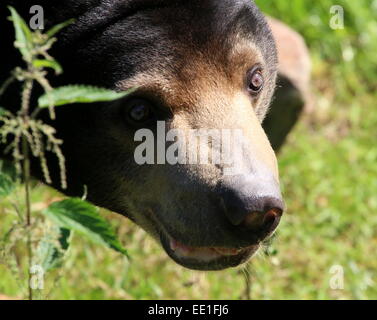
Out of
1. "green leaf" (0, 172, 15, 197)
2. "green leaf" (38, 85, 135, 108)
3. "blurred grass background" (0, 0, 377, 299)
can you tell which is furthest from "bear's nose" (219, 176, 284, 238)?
"green leaf" (0, 172, 15, 197)

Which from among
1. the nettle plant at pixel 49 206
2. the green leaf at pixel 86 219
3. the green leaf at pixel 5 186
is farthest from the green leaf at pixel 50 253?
the green leaf at pixel 5 186

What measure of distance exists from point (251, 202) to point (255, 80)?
944 millimetres

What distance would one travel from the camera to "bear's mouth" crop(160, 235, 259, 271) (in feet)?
12.9

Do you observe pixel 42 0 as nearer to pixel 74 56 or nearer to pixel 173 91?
pixel 74 56

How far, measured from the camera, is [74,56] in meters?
4.02

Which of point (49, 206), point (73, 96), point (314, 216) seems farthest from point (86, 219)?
point (314, 216)

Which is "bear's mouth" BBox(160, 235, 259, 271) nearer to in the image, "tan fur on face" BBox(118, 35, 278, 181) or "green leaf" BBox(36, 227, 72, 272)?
"tan fur on face" BBox(118, 35, 278, 181)

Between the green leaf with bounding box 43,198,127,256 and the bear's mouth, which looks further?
the bear's mouth

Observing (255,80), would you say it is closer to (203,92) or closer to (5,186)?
(203,92)

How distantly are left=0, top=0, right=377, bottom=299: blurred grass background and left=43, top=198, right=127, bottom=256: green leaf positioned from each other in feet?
4.15

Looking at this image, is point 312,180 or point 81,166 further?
point 312,180

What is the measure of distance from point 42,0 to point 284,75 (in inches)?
104

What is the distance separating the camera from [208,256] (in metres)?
3.96
